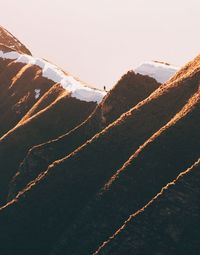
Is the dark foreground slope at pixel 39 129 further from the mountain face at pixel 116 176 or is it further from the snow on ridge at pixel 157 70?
the snow on ridge at pixel 157 70

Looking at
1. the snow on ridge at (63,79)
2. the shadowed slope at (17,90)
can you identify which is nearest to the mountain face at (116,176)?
the snow on ridge at (63,79)

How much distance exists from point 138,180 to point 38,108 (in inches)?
2641

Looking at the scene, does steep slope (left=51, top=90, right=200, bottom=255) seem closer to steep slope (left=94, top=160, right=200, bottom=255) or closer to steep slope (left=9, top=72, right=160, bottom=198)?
steep slope (left=94, top=160, right=200, bottom=255)

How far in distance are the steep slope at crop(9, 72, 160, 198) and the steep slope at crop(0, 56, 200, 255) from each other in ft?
35.8

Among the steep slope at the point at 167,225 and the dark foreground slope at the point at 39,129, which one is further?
the dark foreground slope at the point at 39,129

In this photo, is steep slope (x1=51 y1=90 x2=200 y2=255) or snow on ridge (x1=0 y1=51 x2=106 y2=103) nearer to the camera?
steep slope (x1=51 y1=90 x2=200 y2=255)

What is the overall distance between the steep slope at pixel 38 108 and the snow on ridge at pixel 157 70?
1864 centimetres

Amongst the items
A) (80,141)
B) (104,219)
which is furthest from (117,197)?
(80,141)

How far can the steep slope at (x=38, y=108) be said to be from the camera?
126 metres

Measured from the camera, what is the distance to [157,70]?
384 feet

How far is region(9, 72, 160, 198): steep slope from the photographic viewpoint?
109 m

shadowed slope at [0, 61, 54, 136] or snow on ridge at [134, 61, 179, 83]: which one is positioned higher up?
snow on ridge at [134, 61, 179, 83]

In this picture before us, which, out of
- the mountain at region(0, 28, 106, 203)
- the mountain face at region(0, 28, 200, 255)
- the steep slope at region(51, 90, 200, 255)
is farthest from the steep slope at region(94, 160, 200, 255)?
the mountain at region(0, 28, 106, 203)

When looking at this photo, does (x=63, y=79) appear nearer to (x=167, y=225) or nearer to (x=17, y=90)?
(x=17, y=90)
